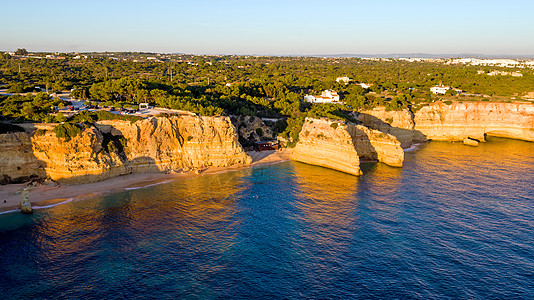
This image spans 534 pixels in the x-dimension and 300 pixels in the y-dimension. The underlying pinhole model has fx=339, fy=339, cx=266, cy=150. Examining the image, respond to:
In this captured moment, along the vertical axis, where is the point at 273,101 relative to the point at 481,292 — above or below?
above

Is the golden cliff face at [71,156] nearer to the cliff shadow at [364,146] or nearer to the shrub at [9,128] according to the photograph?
the shrub at [9,128]

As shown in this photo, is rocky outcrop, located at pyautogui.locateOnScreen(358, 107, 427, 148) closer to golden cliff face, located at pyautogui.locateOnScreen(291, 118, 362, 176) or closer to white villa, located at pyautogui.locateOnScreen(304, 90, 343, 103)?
white villa, located at pyautogui.locateOnScreen(304, 90, 343, 103)

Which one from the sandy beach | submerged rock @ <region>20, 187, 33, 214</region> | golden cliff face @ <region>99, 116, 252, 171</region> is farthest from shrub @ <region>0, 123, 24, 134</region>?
submerged rock @ <region>20, 187, 33, 214</region>

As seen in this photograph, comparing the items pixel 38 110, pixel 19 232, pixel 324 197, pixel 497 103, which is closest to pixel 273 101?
pixel 324 197

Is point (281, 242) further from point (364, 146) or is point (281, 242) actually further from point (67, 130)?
point (364, 146)

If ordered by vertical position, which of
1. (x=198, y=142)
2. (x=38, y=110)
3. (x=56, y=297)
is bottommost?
(x=56, y=297)

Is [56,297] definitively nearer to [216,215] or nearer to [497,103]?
[216,215]

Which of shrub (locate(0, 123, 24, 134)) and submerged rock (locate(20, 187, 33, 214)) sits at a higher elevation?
shrub (locate(0, 123, 24, 134))
